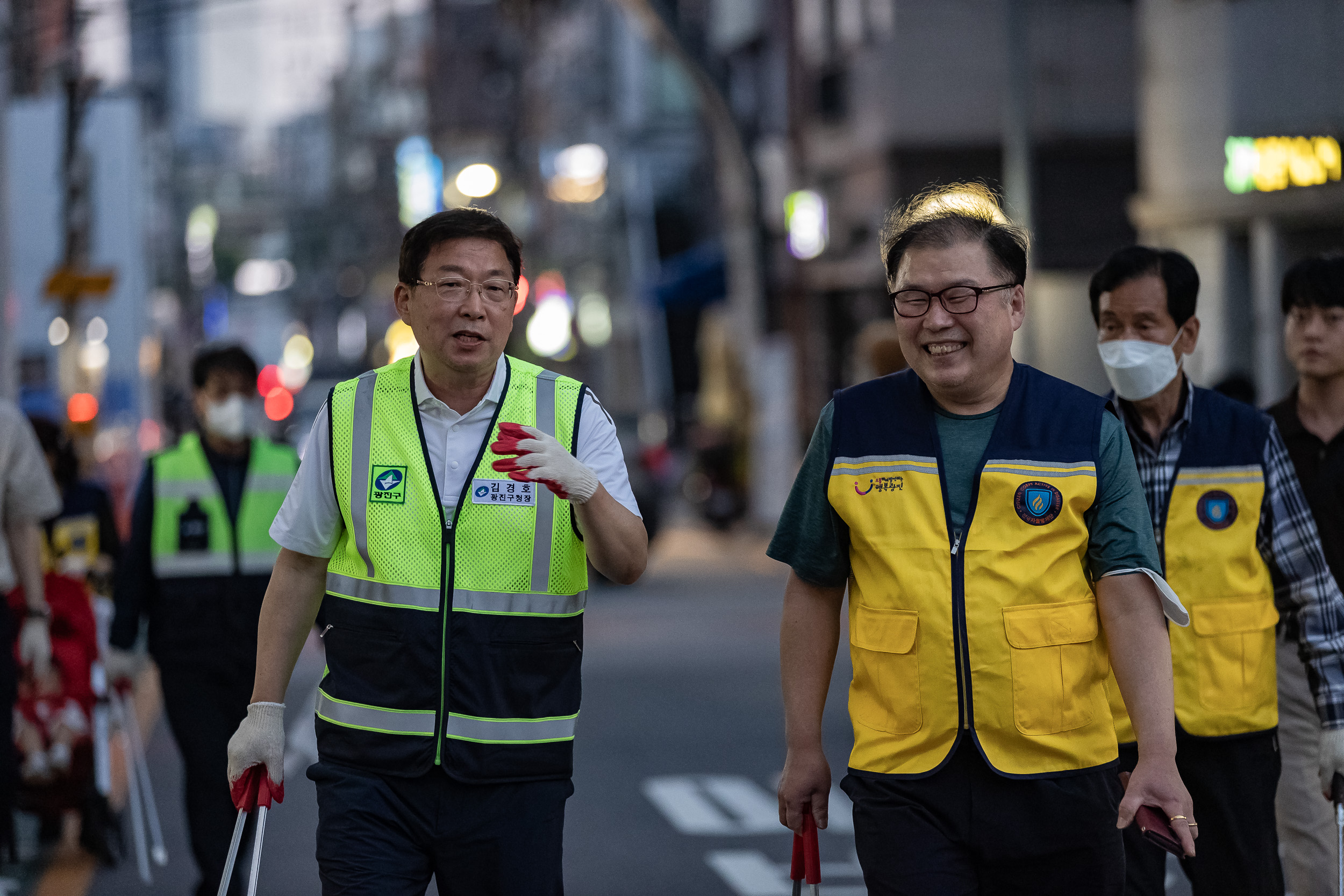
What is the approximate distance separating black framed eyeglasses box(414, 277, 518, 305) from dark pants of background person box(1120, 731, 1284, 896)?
6.39ft

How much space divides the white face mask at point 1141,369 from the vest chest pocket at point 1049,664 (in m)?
A: 1.29

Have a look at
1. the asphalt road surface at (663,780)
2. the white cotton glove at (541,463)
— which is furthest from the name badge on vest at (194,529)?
the white cotton glove at (541,463)

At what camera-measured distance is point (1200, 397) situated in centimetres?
501

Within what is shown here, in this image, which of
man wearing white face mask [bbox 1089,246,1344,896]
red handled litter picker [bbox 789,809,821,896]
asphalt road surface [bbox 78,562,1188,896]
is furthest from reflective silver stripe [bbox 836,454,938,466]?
asphalt road surface [bbox 78,562,1188,896]

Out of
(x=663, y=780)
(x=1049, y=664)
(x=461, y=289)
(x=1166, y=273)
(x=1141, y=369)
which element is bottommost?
(x=663, y=780)

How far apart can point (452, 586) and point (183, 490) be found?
323cm

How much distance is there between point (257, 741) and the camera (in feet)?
14.2

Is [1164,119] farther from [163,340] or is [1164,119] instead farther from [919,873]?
[163,340]

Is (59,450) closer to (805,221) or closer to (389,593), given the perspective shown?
(389,593)

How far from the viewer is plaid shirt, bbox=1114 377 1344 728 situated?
15.9 feet

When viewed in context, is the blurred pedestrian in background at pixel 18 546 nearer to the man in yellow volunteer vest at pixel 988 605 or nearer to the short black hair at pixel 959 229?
the man in yellow volunteer vest at pixel 988 605

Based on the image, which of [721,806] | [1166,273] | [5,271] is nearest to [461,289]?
[1166,273]

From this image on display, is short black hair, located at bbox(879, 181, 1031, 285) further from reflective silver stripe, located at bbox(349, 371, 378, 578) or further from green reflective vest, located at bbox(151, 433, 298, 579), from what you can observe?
green reflective vest, located at bbox(151, 433, 298, 579)

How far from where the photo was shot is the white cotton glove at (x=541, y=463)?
3928 mm
